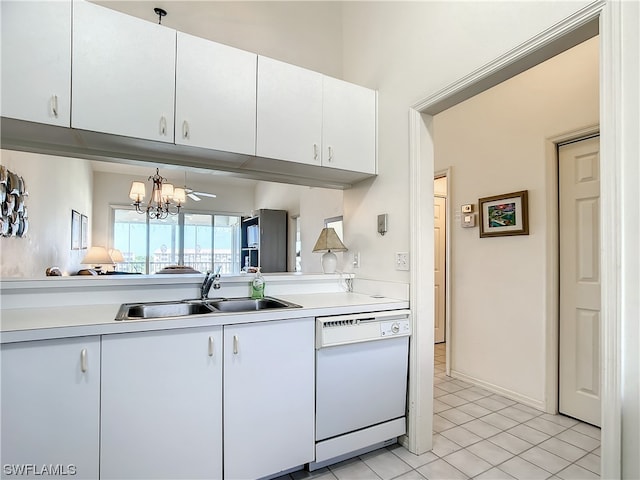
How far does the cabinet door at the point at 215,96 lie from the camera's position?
1791 mm

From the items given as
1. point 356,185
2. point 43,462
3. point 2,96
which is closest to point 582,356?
point 356,185

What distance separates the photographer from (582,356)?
2412 mm

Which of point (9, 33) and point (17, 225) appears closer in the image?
point (9, 33)

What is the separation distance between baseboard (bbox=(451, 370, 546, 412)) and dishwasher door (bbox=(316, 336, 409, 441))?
1304 mm

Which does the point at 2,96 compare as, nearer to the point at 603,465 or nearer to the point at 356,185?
the point at 356,185

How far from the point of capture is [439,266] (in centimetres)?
446

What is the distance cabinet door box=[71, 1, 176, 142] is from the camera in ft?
5.16

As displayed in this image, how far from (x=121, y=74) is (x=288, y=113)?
894 mm

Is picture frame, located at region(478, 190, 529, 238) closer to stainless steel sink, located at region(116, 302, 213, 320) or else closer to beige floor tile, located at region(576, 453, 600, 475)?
beige floor tile, located at region(576, 453, 600, 475)

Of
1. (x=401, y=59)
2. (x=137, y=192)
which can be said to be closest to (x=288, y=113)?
(x=401, y=59)

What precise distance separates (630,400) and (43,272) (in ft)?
14.8

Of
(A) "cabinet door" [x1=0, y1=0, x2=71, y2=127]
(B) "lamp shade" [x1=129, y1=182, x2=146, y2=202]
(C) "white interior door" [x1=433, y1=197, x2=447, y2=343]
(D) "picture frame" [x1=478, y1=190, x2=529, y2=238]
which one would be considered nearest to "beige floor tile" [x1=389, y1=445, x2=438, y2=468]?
(D) "picture frame" [x1=478, y1=190, x2=529, y2=238]

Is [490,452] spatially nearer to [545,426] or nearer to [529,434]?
[529,434]

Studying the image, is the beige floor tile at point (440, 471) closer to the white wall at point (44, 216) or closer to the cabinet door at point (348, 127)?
the cabinet door at point (348, 127)
